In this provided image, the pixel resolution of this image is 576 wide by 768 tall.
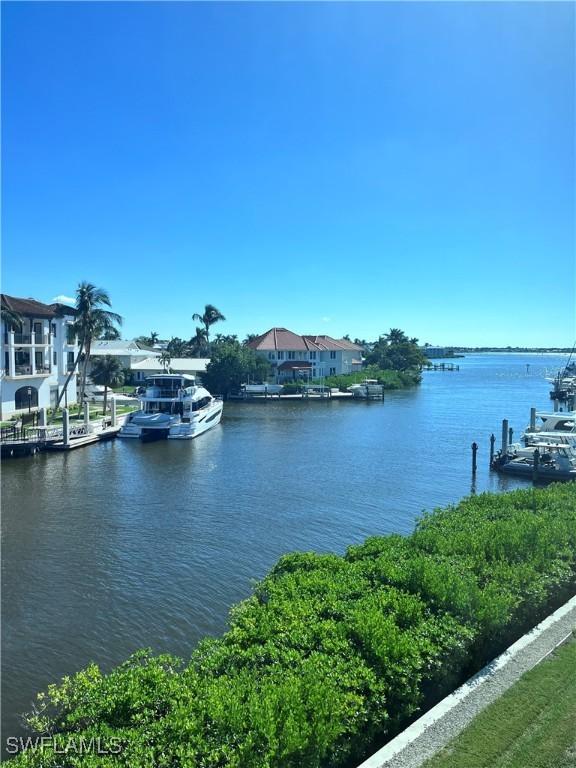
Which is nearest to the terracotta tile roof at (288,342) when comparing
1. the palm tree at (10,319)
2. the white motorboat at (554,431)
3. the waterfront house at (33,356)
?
the waterfront house at (33,356)

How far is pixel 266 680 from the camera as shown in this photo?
733 cm

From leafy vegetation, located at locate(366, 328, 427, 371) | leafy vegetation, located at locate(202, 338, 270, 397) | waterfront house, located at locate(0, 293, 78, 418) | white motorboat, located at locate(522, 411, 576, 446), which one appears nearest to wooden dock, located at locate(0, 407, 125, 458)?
waterfront house, located at locate(0, 293, 78, 418)

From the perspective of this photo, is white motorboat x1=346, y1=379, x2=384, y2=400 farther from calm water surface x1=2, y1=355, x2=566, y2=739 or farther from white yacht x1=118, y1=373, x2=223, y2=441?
white yacht x1=118, y1=373, x2=223, y2=441

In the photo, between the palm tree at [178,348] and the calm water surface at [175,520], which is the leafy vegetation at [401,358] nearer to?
the palm tree at [178,348]

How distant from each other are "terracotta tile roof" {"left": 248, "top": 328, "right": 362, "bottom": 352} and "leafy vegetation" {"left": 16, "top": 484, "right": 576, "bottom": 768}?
74726 mm

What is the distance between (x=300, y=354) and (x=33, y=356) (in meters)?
48.1

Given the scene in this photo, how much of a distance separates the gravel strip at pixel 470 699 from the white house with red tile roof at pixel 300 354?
7308 cm

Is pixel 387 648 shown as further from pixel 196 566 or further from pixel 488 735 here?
pixel 196 566

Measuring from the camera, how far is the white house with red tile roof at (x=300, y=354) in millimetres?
84688

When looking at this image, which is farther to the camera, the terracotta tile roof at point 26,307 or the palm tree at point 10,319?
the terracotta tile roof at point 26,307

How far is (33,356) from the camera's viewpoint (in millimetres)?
45875

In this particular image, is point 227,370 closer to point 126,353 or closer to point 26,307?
point 126,353

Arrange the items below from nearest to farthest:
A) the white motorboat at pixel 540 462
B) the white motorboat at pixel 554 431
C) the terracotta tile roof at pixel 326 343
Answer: the white motorboat at pixel 540 462, the white motorboat at pixel 554 431, the terracotta tile roof at pixel 326 343

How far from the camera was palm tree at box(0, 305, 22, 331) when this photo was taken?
41.0 meters
